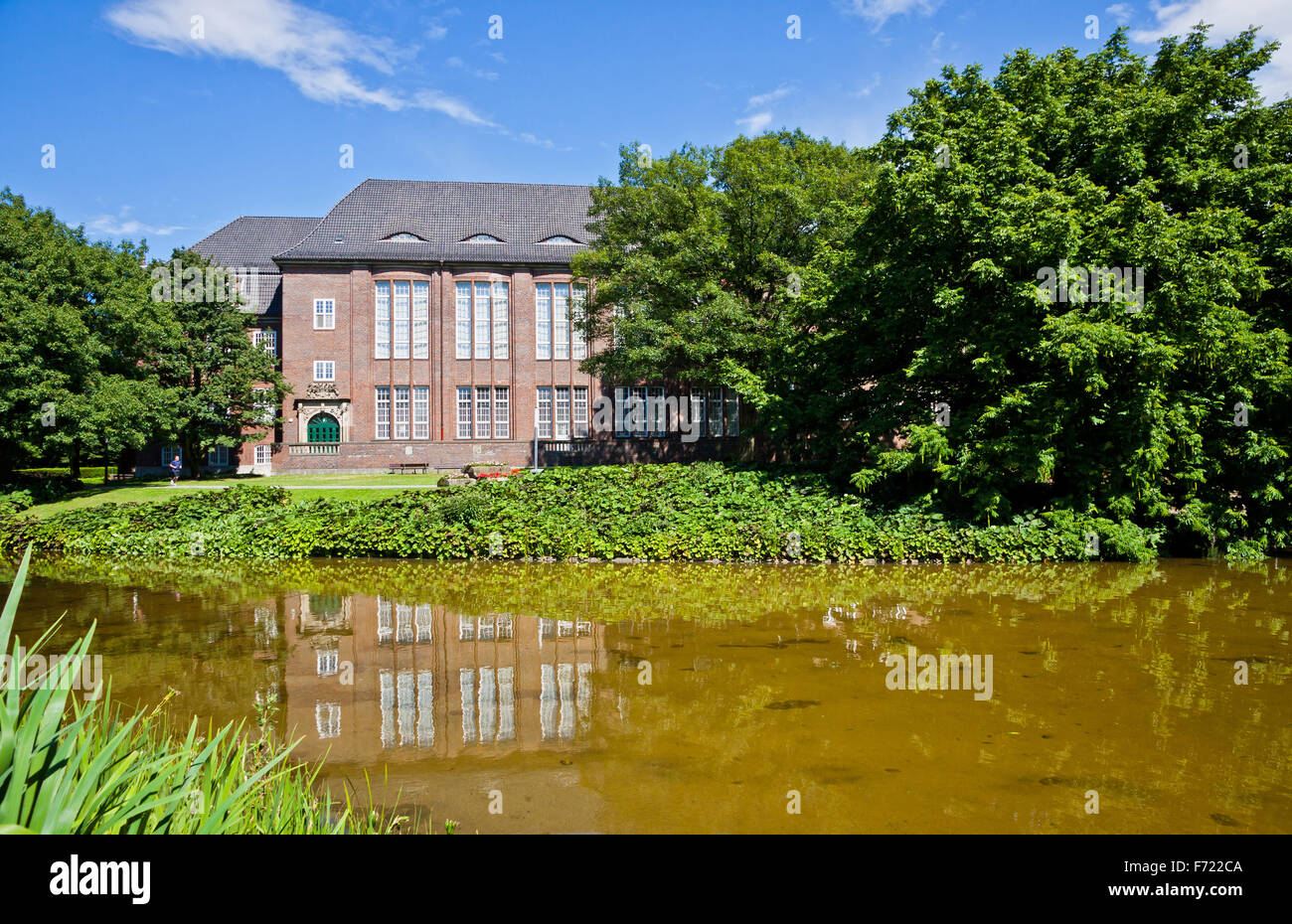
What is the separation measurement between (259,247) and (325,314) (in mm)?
10935

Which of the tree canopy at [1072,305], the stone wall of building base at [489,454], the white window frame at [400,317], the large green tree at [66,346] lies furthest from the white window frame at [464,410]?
the tree canopy at [1072,305]

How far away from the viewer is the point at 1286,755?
18.6ft

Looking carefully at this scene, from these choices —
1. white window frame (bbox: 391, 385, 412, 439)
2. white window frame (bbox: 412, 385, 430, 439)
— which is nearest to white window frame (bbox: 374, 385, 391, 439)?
white window frame (bbox: 391, 385, 412, 439)

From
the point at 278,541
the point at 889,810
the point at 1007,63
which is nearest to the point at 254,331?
the point at 278,541

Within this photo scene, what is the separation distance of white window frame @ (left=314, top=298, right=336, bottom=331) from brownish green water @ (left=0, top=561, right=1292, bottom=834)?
3238 centimetres

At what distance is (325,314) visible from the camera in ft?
142

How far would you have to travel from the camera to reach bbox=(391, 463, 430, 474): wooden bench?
37.8 m

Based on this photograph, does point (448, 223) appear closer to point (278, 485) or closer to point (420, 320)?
point (420, 320)

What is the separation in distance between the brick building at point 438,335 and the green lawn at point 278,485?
30.8 feet

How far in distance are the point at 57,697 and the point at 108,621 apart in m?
10.0

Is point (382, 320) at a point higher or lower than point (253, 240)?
lower

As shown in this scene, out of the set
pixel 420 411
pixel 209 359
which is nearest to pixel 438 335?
pixel 420 411

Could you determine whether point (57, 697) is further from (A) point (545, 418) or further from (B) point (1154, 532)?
(A) point (545, 418)

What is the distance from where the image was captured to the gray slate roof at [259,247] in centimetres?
4716
